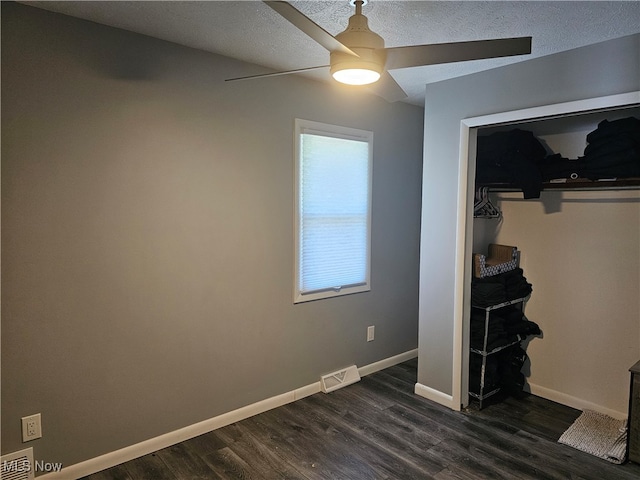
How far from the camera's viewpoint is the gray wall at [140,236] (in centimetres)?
210

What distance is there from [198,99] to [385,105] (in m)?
1.69

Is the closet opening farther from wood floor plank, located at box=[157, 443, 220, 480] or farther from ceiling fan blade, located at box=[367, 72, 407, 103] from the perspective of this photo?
wood floor plank, located at box=[157, 443, 220, 480]

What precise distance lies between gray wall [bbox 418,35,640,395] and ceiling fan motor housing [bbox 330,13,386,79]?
1.51 metres

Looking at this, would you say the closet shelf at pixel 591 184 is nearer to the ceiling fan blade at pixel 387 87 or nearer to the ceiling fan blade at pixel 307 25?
the ceiling fan blade at pixel 387 87

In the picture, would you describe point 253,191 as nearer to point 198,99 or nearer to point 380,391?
point 198,99

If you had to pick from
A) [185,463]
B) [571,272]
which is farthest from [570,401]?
[185,463]

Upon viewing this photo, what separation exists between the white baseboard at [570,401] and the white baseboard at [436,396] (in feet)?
2.45

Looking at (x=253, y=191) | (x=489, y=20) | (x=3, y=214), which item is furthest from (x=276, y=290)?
(x=489, y=20)

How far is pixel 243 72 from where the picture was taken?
2809 millimetres

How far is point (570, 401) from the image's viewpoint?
319 cm

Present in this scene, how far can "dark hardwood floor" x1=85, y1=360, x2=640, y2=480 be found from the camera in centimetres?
239

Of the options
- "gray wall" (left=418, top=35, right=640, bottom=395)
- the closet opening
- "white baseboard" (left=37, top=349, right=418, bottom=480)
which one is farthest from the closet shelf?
Answer: "white baseboard" (left=37, top=349, right=418, bottom=480)

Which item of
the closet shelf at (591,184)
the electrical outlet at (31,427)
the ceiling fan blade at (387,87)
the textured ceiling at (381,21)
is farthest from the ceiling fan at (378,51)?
the electrical outlet at (31,427)

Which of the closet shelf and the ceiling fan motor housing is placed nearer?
the ceiling fan motor housing
